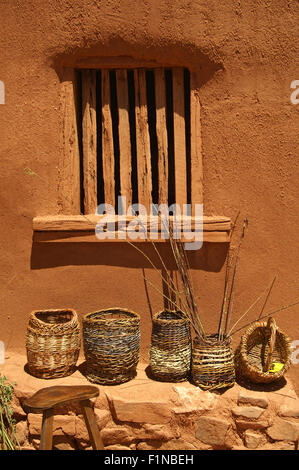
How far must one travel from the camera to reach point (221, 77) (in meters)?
3.62

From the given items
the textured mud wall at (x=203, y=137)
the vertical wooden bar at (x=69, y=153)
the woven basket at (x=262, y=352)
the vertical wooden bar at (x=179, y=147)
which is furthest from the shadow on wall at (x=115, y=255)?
the woven basket at (x=262, y=352)

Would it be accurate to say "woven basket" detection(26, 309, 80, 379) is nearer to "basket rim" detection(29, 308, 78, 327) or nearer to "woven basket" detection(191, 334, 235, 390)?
"basket rim" detection(29, 308, 78, 327)

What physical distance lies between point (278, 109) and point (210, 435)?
2369mm

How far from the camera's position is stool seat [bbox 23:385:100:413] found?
245 cm

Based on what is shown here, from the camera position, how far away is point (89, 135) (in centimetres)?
381

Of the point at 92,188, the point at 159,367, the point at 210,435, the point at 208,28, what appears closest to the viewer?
the point at 210,435

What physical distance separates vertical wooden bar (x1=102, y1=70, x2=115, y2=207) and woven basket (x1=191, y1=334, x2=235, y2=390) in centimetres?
134

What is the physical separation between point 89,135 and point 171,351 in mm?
1795

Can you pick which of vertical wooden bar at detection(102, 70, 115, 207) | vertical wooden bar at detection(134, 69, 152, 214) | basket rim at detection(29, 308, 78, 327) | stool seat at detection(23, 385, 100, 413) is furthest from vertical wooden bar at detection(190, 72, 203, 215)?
stool seat at detection(23, 385, 100, 413)

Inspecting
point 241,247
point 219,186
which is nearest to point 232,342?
point 241,247

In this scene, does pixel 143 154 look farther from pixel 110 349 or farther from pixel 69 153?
A: pixel 110 349

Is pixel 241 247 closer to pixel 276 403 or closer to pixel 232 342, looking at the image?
pixel 232 342

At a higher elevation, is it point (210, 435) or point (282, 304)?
point (282, 304)

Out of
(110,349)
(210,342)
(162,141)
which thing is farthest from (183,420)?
(162,141)
